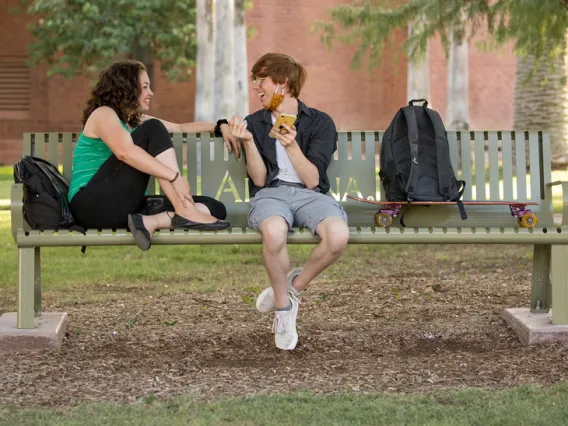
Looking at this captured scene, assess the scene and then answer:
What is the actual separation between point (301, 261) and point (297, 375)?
418cm

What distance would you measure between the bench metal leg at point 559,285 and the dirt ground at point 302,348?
20 centimetres

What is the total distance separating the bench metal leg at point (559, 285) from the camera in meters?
5.03

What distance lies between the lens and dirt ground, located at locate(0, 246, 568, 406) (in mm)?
4344

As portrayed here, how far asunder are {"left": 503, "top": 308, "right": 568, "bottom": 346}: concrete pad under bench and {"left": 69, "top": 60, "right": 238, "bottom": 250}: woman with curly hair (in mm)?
1518

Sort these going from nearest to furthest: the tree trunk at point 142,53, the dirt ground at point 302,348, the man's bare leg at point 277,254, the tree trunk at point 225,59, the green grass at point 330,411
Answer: the green grass at point 330,411 → the dirt ground at point 302,348 → the man's bare leg at point 277,254 → the tree trunk at point 225,59 → the tree trunk at point 142,53

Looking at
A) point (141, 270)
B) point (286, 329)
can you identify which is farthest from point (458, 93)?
point (286, 329)

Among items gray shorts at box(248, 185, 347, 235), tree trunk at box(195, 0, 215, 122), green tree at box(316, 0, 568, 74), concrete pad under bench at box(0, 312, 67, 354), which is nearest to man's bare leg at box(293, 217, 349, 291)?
gray shorts at box(248, 185, 347, 235)

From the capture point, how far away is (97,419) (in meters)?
3.82

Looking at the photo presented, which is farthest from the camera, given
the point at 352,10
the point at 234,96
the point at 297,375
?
the point at 234,96

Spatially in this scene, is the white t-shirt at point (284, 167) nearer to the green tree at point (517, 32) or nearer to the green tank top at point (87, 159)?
the green tank top at point (87, 159)

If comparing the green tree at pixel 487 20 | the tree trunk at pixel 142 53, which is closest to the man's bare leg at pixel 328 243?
the green tree at pixel 487 20

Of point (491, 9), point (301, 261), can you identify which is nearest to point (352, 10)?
point (491, 9)

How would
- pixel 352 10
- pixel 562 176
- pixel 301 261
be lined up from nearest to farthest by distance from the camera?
pixel 301 261 → pixel 352 10 → pixel 562 176

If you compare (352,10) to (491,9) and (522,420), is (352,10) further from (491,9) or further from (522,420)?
(522,420)
